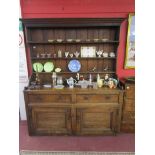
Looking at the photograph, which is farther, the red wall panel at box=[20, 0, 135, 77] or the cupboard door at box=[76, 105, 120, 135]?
the red wall panel at box=[20, 0, 135, 77]

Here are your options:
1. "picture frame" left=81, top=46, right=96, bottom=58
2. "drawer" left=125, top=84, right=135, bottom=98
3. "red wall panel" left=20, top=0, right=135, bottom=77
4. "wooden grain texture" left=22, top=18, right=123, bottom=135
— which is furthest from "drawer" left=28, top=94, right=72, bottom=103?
"red wall panel" left=20, top=0, right=135, bottom=77

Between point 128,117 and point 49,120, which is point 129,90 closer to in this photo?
point 128,117

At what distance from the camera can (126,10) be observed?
2691 mm

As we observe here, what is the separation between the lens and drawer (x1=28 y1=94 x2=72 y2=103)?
2516 millimetres

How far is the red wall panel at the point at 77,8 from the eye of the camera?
2.66 metres

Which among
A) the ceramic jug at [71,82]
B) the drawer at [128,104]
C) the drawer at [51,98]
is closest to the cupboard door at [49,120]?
the drawer at [51,98]

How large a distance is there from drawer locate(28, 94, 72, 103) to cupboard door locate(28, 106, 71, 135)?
117 millimetres

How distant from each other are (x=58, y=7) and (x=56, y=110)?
5.66ft

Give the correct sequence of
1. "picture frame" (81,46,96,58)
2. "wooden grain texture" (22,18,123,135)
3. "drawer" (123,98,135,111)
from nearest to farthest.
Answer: "wooden grain texture" (22,18,123,135), "drawer" (123,98,135,111), "picture frame" (81,46,96,58)

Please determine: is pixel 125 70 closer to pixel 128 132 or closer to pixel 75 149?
pixel 128 132

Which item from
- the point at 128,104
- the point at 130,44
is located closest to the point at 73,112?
the point at 128,104

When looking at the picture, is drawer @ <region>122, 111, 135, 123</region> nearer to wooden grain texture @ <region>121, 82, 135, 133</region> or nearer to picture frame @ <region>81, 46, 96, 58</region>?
wooden grain texture @ <region>121, 82, 135, 133</region>

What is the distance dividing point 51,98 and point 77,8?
5.15ft
